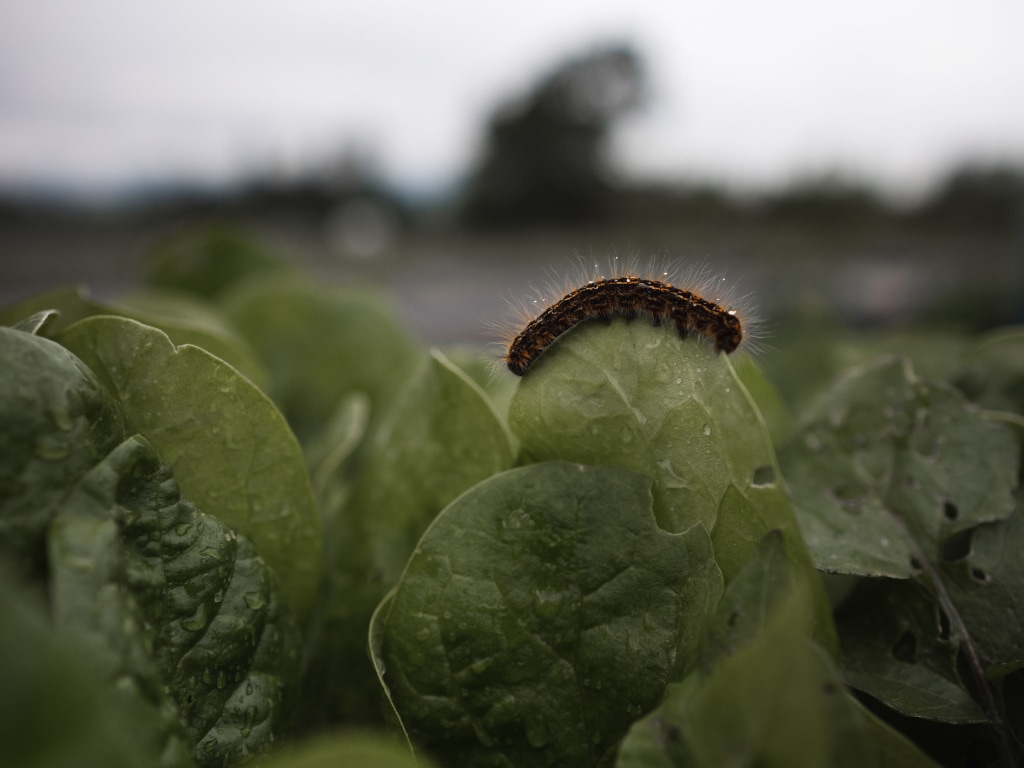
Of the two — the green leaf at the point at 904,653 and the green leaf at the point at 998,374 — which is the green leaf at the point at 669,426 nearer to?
the green leaf at the point at 904,653

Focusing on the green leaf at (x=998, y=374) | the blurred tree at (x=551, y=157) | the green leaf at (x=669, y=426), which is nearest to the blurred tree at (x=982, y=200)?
the blurred tree at (x=551, y=157)

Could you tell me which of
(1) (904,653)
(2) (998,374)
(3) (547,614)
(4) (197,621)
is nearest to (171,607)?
(4) (197,621)

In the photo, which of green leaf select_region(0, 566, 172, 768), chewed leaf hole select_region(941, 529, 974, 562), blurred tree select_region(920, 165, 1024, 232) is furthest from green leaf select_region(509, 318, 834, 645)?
blurred tree select_region(920, 165, 1024, 232)

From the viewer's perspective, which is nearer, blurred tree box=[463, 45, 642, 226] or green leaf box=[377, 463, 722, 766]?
green leaf box=[377, 463, 722, 766]

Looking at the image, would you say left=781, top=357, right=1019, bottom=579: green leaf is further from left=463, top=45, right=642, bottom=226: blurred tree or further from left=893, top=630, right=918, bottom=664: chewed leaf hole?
left=463, top=45, right=642, bottom=226: blurred tree

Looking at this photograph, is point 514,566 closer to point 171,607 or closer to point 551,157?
point 171,607

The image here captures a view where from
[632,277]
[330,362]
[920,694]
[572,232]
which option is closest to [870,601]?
A: [920,694]
